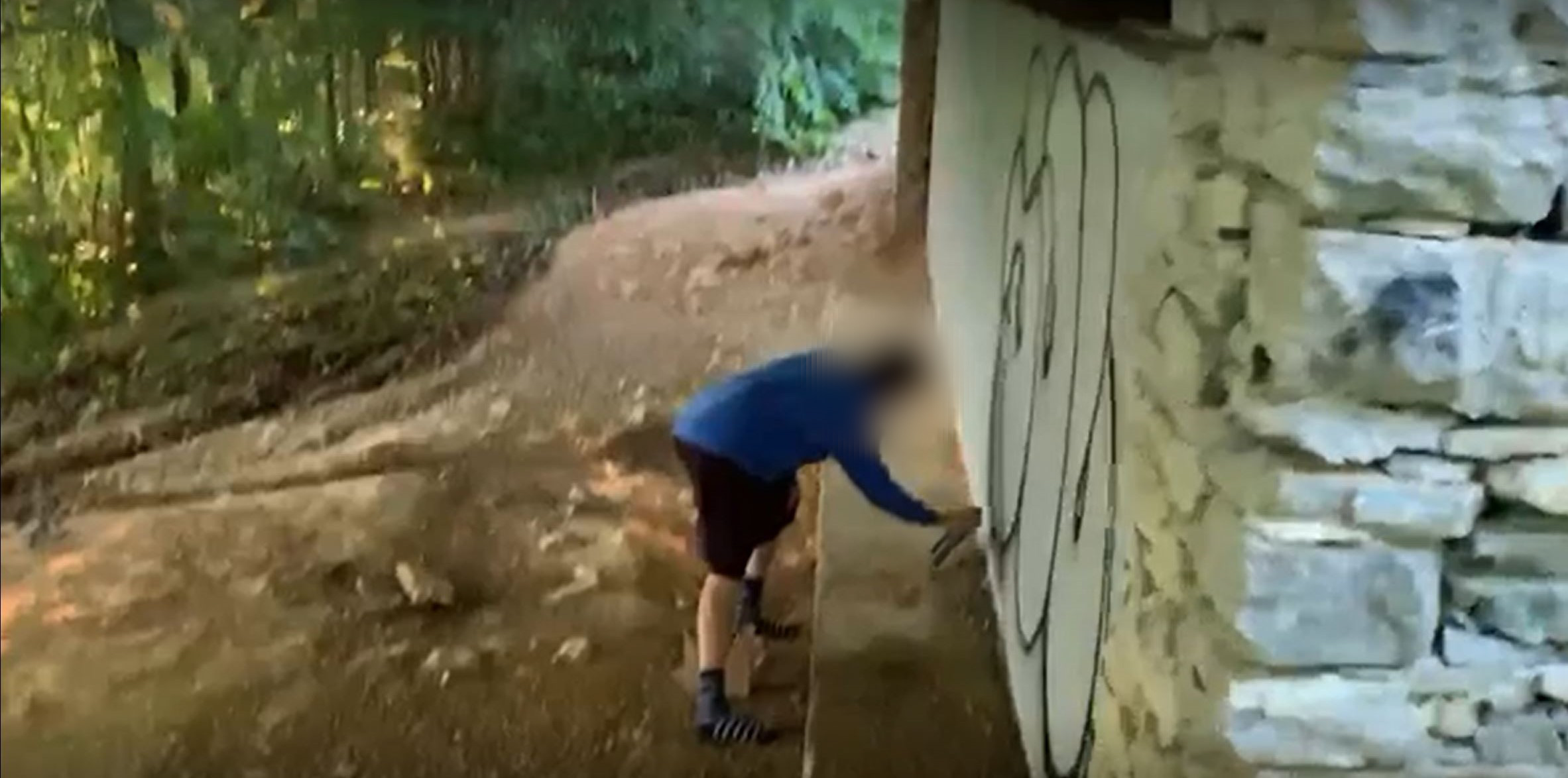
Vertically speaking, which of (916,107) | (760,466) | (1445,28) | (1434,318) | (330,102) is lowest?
(760,466)

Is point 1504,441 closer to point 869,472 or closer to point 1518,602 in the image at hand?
point 1518,602

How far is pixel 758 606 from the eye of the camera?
6.99 feet

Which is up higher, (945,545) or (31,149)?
(31,149)

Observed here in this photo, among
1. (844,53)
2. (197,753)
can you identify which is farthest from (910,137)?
(197,753)

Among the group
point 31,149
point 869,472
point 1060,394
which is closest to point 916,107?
point 869,472

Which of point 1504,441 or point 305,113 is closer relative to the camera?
point 1504,441

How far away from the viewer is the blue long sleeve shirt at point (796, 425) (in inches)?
72.9

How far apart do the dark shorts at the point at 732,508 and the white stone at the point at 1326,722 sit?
1.06m

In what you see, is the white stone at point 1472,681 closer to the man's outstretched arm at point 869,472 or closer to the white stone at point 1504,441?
the white stone at point 1504,441

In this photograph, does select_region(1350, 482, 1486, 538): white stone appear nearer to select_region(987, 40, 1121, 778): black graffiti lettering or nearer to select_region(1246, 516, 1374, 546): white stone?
select_region(1246, 516, 1374, 546): white stone

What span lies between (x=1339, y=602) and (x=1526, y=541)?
10 centimetres

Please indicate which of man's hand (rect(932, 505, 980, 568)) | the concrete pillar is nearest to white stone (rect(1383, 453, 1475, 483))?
the concrete pillar

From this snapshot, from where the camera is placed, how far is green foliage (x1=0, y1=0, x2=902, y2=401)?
2.11 m

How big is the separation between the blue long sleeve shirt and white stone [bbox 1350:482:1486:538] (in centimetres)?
97
